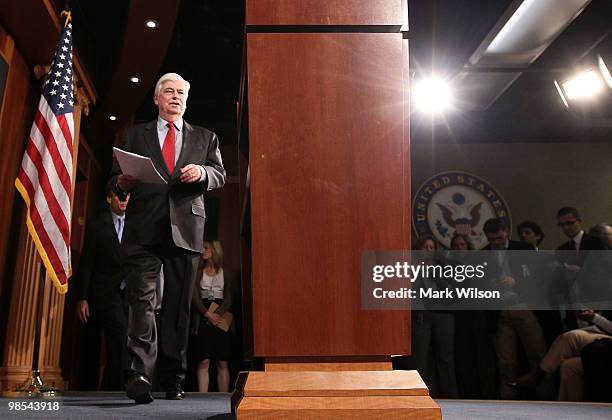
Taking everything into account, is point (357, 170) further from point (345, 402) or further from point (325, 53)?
point (345, 402)

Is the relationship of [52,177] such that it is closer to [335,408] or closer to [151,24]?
[151,24]

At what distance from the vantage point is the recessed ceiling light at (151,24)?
3969 mm

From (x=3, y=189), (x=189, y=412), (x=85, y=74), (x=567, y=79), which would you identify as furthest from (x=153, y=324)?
(x=567, y=79)

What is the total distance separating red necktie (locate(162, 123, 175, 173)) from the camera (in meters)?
2.12

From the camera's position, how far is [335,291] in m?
0.95

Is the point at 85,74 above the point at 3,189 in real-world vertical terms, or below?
above

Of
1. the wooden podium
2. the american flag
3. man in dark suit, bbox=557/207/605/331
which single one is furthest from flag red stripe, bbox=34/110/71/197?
man in dark suit, bbox=557/207/605/331

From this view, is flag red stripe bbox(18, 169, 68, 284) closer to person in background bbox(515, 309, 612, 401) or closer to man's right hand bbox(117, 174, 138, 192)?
man's right hand bbox(117, 174, 138, 192)

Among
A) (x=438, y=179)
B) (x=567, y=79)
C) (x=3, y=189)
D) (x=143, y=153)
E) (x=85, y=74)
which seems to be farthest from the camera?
(x=438, y=179)

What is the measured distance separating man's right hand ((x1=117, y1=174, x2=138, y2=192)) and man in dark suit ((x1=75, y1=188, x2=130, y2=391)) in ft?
6.07

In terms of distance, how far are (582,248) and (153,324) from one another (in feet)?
9.26

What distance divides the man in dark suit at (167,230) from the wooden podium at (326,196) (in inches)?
39.2

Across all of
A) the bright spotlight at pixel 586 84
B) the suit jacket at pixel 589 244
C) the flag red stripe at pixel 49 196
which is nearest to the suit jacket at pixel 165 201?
the flag red stripe at pixel 49 196

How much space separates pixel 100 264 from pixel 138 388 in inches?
94.9
